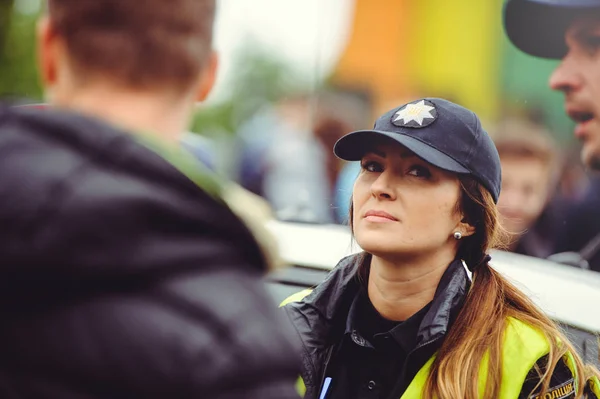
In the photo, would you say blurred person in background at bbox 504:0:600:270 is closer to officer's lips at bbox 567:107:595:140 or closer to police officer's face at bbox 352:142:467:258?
officer's lips at bbox 567:107:595:140

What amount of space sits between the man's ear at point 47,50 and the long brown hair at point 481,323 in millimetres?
1392

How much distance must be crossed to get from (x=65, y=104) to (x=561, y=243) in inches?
169

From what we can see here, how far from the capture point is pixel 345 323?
8.95 feet

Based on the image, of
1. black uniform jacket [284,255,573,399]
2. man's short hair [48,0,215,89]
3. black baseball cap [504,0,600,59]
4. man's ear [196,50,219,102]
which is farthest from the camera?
black baseball cap [504,0,600,59]

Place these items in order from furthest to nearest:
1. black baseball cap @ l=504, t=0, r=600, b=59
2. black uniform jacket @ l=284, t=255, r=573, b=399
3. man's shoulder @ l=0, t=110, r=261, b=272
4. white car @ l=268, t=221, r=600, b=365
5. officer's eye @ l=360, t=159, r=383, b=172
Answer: black baseball cap @ l=504, t=0, r=600, b=59 < white car @ l=268, t=221, r=600, b=365 < officer's eye @ l=360, t=159, r=383, b=172 < black uniform jacket @ l=284, t=255, r=573, b=399 < man's shoulder @ l=0, t=110, r=261, b=272

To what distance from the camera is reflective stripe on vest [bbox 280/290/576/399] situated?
2.30 m

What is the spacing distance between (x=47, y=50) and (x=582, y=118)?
326cm

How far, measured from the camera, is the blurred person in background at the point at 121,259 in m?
1.16

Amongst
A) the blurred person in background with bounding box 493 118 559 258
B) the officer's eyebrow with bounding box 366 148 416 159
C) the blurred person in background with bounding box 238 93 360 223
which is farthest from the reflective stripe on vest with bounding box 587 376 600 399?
the blurred person in background with bounding box 238 93 360 223

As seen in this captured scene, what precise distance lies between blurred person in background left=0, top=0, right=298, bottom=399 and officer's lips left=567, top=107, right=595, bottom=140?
125 inches

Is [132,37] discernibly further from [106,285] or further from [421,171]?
[421,171]

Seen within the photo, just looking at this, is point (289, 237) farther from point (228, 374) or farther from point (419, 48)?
point (419, 48)

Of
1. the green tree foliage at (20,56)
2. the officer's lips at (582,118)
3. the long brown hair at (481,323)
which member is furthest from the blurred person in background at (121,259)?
the green tree foliage at (20,56)

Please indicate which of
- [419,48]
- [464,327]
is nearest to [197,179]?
[464,327]
